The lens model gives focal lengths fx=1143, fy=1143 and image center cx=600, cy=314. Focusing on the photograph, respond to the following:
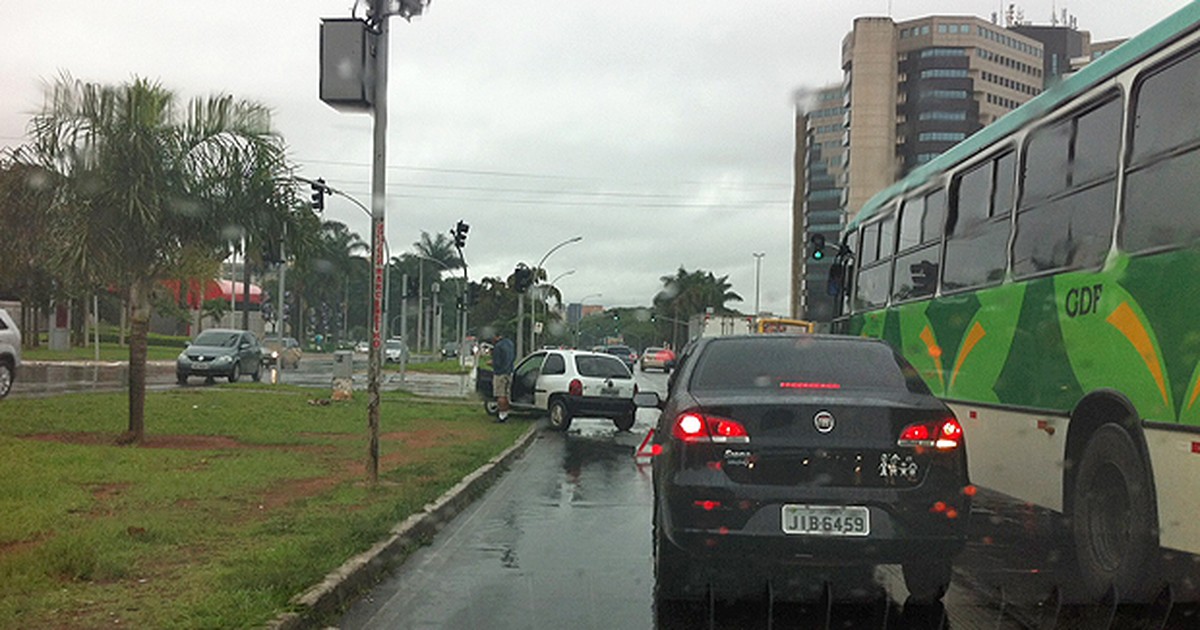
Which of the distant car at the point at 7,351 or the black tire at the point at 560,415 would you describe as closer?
the distant car at the point at 7,351

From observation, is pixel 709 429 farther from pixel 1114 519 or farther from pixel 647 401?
pixel 647 401

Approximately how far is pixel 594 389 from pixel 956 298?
1202 centimetres

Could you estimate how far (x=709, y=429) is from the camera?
636 centimetres

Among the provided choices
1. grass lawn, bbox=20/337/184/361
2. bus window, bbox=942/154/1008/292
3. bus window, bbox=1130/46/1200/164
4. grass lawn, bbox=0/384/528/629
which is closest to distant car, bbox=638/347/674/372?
grass lawn, bbox=20/337/184/361

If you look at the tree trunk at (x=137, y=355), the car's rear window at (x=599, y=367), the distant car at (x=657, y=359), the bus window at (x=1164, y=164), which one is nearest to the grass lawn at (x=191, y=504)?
the tree trunk at (x=137, y=355)

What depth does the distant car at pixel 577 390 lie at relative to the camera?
21.6m

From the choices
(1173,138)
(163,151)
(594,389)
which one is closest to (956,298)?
(1173,138)

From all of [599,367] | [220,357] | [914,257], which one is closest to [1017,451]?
[914,257]

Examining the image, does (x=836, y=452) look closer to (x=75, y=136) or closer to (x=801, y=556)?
(x=801, y=556)

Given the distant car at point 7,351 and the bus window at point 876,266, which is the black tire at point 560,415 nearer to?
the bus window at point 876,266

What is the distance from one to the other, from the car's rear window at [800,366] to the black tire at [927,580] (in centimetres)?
102

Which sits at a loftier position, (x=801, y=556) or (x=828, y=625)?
(x=801, y=556)

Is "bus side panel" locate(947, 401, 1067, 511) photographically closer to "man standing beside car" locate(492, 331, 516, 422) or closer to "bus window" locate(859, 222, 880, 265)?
"bus window" locate(859, 222, 880, 265)

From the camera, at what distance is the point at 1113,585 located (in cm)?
651
